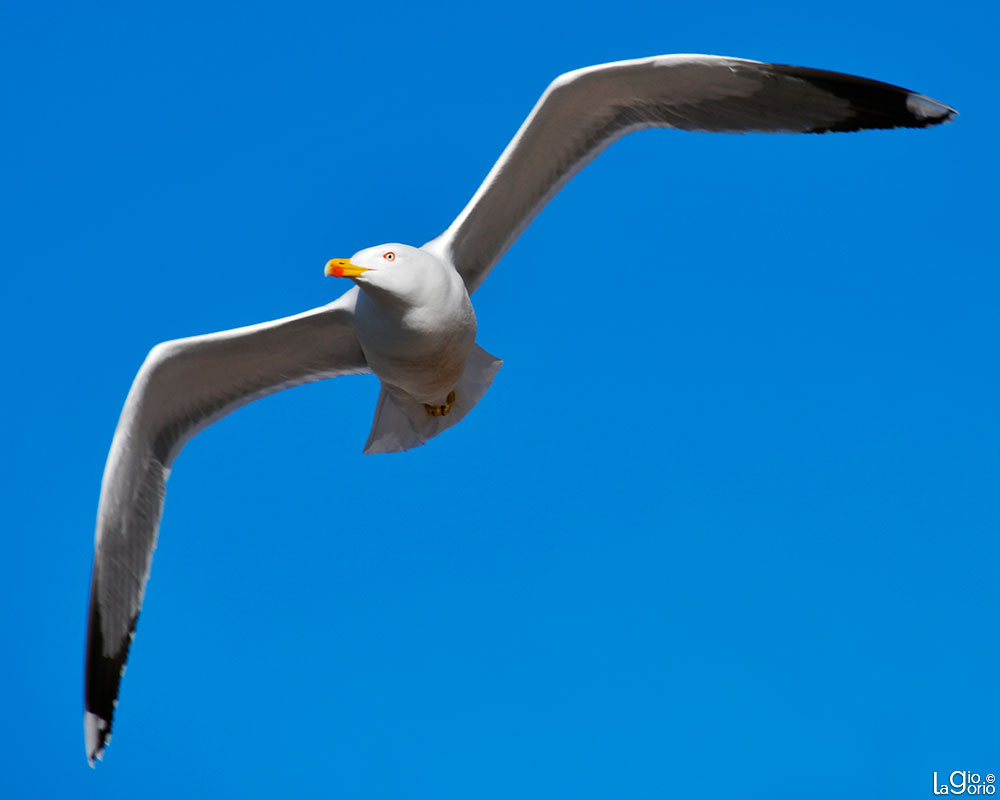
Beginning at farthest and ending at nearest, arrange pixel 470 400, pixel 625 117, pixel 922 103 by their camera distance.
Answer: pixel 470 400 → pixel 625 117 → pixel 922 103

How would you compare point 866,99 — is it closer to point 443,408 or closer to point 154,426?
point 443,408

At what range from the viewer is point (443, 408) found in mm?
9773

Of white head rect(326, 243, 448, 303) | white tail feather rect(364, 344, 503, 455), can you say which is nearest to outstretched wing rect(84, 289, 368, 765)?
white tail feather rect(364, 344, 503, 455)

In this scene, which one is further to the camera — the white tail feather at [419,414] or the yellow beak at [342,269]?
the white tail feather at [419,414]

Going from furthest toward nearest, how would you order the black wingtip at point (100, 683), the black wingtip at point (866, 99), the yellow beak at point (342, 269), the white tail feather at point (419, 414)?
the black wingtip at point (100, 683), the white tail feather at point (419, 414), the black wingtip at point (866, 99), the yellow beak at point (342, 269)

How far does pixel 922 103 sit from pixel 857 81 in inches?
17.6

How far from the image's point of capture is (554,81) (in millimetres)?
8734

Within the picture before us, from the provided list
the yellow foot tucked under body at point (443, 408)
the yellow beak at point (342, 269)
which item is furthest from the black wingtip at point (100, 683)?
the yellow beak at point (342, 269)

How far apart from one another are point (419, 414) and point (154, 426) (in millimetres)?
1976

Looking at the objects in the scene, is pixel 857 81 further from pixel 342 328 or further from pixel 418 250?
pixel 342 328

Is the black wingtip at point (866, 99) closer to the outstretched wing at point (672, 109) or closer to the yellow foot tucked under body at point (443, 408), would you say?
the outstretched wing at point (672, 109)

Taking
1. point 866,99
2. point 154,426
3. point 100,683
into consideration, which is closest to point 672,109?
point 866,99

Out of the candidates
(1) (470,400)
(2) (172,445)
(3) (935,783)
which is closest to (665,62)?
(1) (470,400)

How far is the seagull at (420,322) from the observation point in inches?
339
